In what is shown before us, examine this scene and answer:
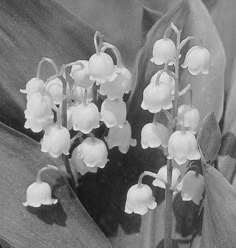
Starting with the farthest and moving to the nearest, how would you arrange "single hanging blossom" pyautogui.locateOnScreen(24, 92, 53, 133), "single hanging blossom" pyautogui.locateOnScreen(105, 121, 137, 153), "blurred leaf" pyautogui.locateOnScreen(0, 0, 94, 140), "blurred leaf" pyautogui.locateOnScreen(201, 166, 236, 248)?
"blurred leaf" pyautogui.locateOnScreen(0, 0, 94, 140) → "single hanging blossom" pyautogui.locateOnScreen(105, 121, 137, 153) → "single hanging blossom" pyautogui.locateOnScreen(24, 92, 53, 133) → "blurred leaf" pyautogui.locateOnScreen(201, 166, 236, 248)

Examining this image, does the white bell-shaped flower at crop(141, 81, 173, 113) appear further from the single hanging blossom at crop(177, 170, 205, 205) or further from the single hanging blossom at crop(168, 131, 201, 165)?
the single hanging blossom at crop(177, 170, 205, 205)

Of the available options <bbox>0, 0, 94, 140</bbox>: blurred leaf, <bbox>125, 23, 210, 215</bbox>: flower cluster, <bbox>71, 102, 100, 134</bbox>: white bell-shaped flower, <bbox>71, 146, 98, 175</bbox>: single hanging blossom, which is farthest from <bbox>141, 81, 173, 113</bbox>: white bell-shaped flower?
<bbox>0, 0, 94, 140</bbox>: blurred leaf

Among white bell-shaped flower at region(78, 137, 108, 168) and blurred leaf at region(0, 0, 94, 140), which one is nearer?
white bell-shaped flower at region(78, 137, 108, 168)

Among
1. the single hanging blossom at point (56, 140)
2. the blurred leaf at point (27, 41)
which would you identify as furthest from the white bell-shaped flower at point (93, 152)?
the blurred leaf at point (27, 41)

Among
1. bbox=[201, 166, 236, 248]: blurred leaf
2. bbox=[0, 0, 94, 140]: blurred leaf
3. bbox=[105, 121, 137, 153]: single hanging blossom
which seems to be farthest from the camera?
bbox=[0, 0, 94, 140]: blurred leaf

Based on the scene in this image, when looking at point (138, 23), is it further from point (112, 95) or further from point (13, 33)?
point (112, 95)

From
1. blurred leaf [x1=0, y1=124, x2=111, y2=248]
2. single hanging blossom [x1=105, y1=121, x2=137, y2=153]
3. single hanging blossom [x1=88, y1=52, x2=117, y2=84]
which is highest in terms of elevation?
single hanging blossom [x1=88, y1=52, x2=117, y2=84]

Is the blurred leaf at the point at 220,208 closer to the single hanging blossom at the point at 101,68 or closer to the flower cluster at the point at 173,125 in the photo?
the flower cluster at the point at 173,125
